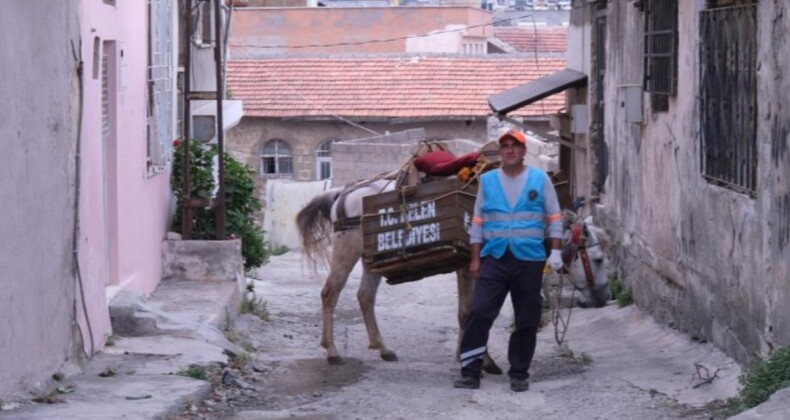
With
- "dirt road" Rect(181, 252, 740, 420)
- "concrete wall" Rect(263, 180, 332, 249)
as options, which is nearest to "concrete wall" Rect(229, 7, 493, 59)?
"concrete wall" Rect(263, 180, 332, 249)

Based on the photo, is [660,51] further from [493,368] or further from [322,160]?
[322,160]

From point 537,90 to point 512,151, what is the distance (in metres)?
8.87

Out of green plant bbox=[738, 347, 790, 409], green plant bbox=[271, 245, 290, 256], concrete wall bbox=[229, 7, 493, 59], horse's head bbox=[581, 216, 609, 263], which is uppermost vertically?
→ concrete wall bbox=[229, 7, 493, 59]

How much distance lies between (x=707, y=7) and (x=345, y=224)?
3140 mm

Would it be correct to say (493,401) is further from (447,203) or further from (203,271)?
(203,271)

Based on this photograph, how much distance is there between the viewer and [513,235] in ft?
29.6

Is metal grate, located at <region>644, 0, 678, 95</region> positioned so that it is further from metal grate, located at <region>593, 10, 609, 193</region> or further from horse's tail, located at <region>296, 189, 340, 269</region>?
metal grate, located at <region>593, 10, 609, 193</region>

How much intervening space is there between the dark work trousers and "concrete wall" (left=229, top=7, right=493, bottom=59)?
130 feet

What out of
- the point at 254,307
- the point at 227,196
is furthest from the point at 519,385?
the point at 227,196

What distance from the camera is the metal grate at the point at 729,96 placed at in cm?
876

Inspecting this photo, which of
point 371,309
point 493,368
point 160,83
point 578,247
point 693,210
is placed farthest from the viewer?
point 160,83

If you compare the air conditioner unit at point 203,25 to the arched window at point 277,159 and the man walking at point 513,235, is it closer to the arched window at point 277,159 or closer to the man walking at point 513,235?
the man walking at point 513,235

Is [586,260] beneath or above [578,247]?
beneath

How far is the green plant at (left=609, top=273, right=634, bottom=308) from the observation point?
1295 centimetres
